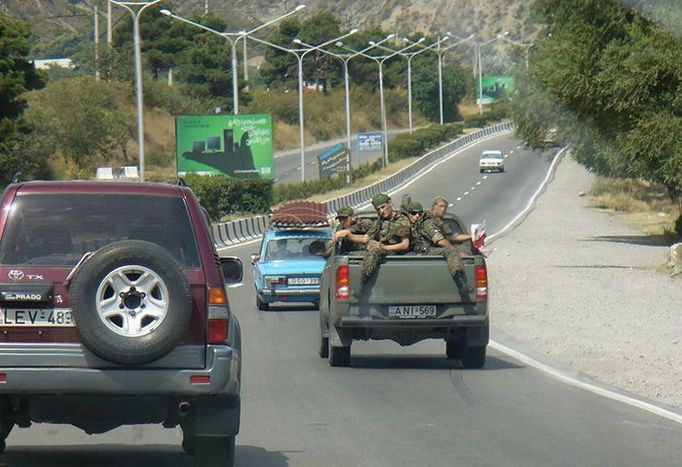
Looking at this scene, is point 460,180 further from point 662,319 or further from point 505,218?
point 662,319

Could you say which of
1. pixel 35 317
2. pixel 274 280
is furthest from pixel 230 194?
pixel 35 317

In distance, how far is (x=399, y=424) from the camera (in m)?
12.1

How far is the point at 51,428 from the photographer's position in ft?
39.3

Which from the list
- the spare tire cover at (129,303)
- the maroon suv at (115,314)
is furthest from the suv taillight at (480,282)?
the spare tire cover at (129,303)

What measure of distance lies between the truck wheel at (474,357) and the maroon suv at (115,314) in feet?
25.8

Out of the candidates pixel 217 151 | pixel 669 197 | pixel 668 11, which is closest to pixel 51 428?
pixel 668 11

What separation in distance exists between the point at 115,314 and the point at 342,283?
822 cm

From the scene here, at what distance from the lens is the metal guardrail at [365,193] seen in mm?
51781

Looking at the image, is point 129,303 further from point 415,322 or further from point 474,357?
point 474,357

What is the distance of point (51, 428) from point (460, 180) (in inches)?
3166

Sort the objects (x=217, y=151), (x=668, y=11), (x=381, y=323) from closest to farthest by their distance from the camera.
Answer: (x=381, y=323) → (x=668, y=11) → (x=217, y=151)

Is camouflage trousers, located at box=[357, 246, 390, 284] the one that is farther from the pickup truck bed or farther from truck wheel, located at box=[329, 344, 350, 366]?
truck wheel, located at box=[329, 344, 350, 366]

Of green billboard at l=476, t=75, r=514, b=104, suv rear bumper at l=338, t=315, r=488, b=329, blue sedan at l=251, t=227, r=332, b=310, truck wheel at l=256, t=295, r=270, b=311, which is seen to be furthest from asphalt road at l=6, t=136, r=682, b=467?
green billboard at l=476, t=75, r=514, b=104

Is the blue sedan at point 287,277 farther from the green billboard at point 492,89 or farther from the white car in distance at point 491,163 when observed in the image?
the green billboard at point 492,89
